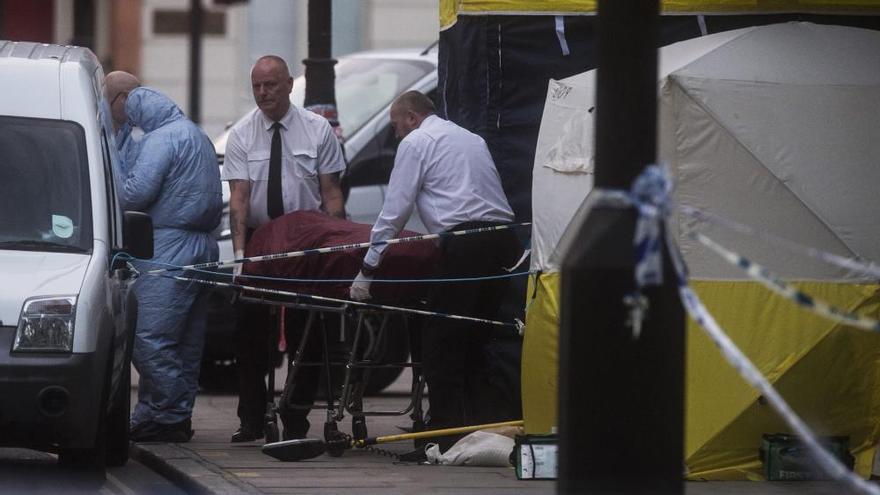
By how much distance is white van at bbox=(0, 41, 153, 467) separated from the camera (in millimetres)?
8539

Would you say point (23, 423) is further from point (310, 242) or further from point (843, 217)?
point (843, 217)

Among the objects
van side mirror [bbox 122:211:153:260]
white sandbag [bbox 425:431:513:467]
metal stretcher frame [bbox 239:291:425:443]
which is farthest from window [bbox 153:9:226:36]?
white sandbag [bbox 425:431:513:467]

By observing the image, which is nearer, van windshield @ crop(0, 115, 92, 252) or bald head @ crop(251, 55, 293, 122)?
van windshield @ crop(0, 115, 92, 252)

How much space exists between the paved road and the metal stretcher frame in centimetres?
87

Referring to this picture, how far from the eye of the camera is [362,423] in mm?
10102

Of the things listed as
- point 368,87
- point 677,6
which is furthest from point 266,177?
point 368,87

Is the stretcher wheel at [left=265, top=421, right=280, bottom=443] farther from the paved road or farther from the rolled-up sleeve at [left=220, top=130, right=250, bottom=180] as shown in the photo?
the rolled-up sleeve at [left=220, top=130, right=250, bottom=180]

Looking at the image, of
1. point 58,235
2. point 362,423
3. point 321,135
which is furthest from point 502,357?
point 58,235

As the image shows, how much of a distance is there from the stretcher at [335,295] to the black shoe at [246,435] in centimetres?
16

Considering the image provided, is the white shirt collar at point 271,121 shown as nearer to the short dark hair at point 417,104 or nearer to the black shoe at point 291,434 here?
the short dark hair at point 417,104

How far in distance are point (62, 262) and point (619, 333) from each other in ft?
12.3

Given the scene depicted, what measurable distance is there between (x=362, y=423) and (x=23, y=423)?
6.83 ft

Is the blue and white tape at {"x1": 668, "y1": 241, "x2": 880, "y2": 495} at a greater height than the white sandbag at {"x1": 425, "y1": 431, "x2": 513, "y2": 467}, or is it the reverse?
the blue and white tape at {"x1": 668, "y1": 241, "x2": 880, "y2": 495}

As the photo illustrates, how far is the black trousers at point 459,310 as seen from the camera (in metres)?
9.67
